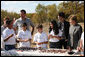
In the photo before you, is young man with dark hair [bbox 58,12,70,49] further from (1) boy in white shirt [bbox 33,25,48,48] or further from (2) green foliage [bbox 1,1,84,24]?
(2) green foliage [bbox 1,1,84,24]

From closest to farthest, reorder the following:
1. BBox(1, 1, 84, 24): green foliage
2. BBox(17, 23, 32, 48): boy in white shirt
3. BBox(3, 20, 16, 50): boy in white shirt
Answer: BBox(3, 20, 16, 50): boy in white shirt < BBox(17, 23, 32, 48): boy in white shirt < BBox(1, 1, 84, 24): green foliage

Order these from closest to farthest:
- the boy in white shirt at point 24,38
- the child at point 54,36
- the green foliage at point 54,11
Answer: the child at point 54,36, the boy in white shirt at point 24,38, the green foliage at point 54,11

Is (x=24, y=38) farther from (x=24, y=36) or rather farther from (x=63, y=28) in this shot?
(x=63, y=28)

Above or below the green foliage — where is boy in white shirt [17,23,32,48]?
below

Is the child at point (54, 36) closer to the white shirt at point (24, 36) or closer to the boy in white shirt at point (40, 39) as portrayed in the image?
the boy in white shirt at point (40, 39)

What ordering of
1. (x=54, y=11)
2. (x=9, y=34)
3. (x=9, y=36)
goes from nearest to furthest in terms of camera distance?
(x=9, y=36) < (x=9, y=34) < (x=54, y=11)

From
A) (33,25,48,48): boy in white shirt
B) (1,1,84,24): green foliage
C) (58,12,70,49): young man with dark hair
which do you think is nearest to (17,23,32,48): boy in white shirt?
(33,25,48,48): boy in white shirt

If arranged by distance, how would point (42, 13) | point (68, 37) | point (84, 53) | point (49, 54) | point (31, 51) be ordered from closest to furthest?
1. point (84, 53)
2. point (49, 54)
3. point (31, 51)
4. point (68, 37)
5. point (42, 13)

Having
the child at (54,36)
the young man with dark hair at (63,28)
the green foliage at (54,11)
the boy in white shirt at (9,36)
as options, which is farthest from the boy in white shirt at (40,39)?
the green foliage at (54,11)

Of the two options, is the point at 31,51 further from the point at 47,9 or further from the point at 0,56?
the point at 47,9

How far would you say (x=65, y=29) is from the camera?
9062mm

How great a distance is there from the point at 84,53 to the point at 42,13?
136 feet

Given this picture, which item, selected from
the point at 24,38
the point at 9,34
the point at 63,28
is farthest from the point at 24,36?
the point at 63,28

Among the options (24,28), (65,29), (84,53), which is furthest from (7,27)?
(84,53)
